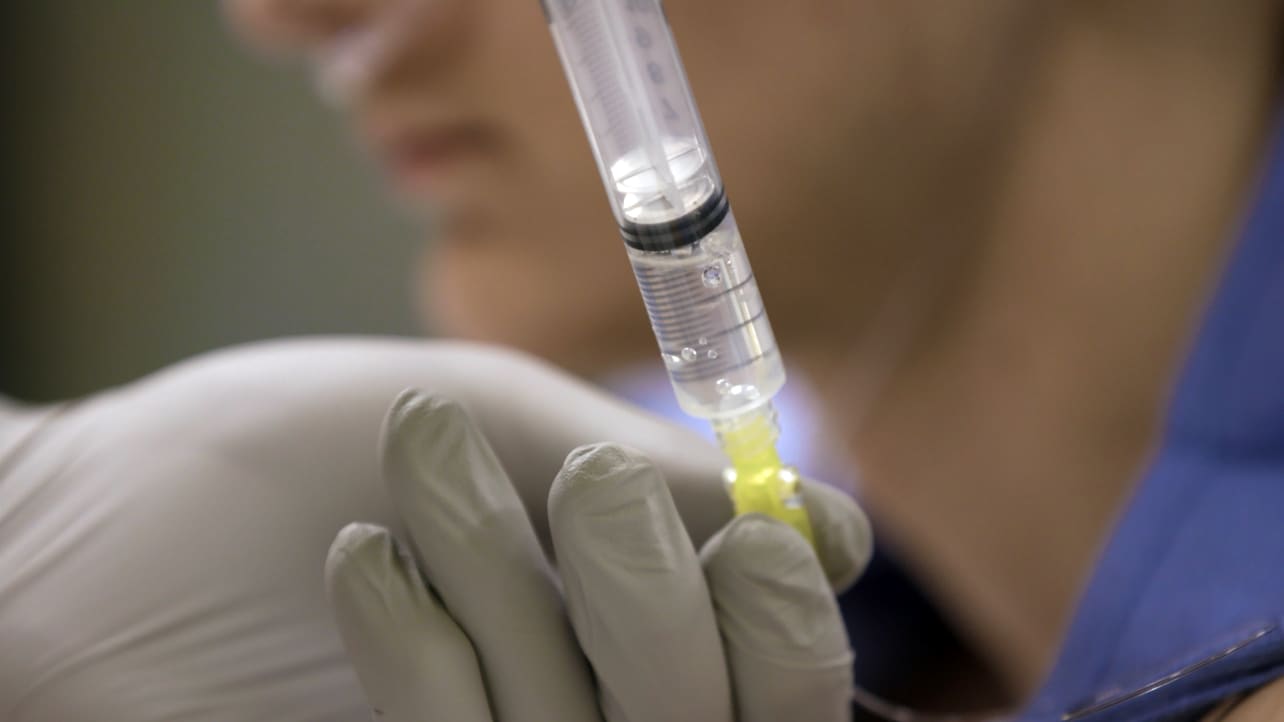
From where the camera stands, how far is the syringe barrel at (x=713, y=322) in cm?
51

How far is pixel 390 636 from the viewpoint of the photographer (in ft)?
1.55

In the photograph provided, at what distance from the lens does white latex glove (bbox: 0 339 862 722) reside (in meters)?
0.49

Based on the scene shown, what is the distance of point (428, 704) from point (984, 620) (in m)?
0.81

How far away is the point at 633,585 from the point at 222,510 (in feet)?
0.67

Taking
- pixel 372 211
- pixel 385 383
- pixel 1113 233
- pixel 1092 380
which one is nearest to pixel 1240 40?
pixel 1113 233

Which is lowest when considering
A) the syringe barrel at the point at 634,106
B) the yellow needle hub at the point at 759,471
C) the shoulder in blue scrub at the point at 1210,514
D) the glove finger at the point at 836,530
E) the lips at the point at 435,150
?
the shoulder in blue scrub at the point at 1210,514

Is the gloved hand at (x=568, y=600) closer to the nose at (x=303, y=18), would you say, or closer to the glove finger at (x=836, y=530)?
the glove finger at (x=836, y=530)

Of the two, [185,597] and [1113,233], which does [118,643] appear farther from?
[1113,233]

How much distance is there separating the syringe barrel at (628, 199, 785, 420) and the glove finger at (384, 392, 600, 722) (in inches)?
3.9

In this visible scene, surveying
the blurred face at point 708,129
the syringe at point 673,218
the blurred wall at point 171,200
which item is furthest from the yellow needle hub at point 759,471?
the blurred wall at point 171,200

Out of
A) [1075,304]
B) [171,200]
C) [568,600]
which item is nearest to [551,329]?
[1075,304]

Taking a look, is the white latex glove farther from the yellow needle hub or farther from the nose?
the nose

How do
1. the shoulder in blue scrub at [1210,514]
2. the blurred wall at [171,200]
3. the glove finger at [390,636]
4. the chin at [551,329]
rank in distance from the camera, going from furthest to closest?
the blurred wall at [171,200], the chin at [551,329], the shoulder in blue scrub at [1210,514], the glove finger at [390,636]

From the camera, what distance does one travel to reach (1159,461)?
89 centimetres
